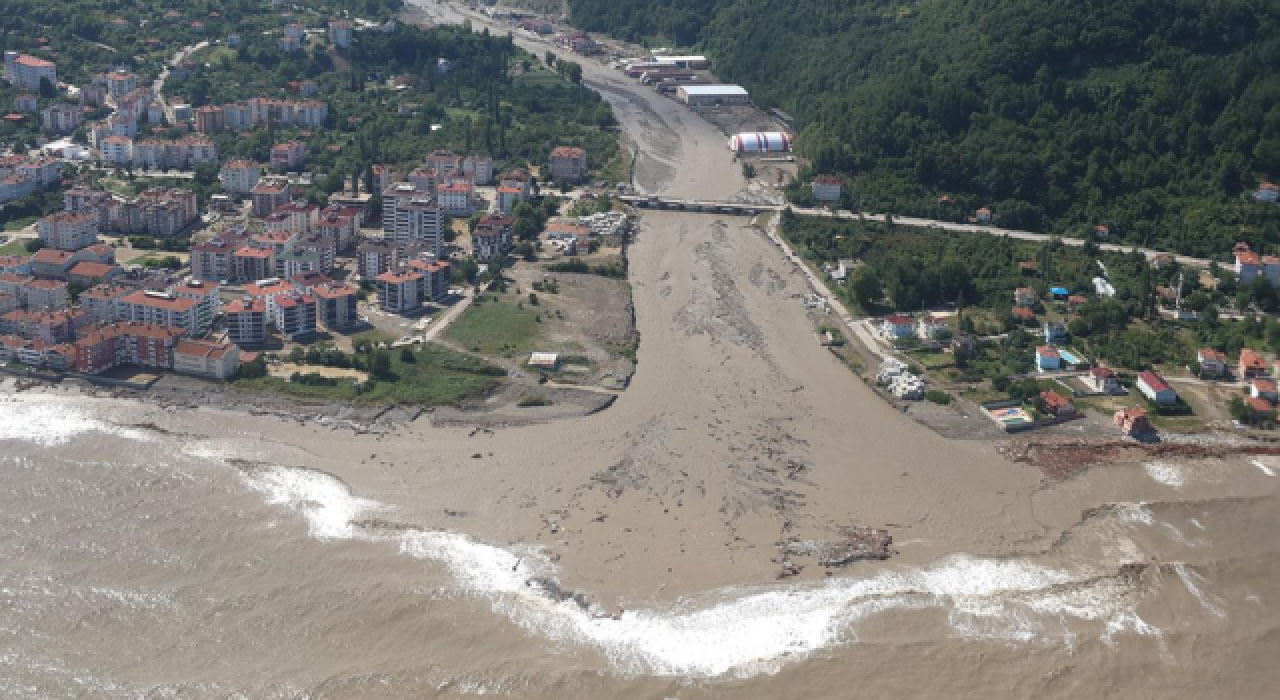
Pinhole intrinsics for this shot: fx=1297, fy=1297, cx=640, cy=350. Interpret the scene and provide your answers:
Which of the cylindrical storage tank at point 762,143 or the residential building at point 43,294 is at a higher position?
the cylindrical storage tank at point 762,143

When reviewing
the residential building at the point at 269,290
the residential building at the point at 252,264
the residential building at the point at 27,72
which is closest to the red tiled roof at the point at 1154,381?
the residential building at the point at 269,290

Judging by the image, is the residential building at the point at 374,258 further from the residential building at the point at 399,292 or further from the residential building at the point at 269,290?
the residential building at the point at 269,290

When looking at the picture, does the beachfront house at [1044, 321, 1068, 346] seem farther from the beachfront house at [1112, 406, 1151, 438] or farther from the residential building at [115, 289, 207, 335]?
the residential building at [115, 289, 207, 335]

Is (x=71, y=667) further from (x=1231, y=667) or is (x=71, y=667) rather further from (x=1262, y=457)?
(x=1262, y=457)

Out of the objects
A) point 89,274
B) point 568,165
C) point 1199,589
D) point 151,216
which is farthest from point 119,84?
point 1199,589

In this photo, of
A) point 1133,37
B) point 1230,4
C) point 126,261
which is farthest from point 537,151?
point 1230,4

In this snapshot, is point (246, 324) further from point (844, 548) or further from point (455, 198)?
point (844, 548)
